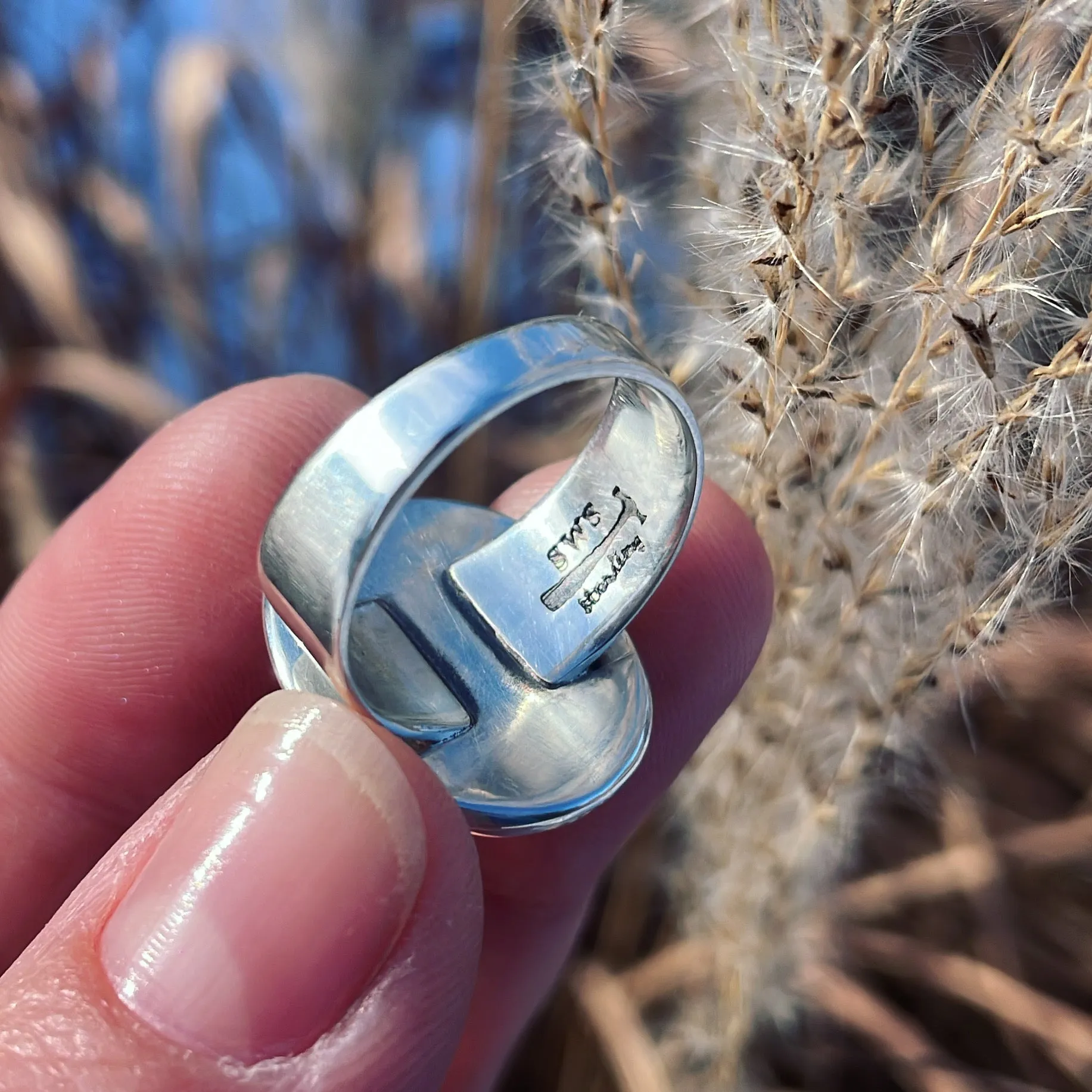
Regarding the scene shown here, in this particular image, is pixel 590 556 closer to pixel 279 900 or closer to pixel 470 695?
pixel 470 695

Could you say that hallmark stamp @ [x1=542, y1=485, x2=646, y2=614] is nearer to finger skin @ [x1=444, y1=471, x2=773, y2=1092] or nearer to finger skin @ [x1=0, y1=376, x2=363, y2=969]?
finger skin @ [x1=444, y1=471, x2=773, y2=1092]

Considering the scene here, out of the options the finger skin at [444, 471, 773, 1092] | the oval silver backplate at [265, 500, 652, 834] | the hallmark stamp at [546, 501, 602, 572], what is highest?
the hallmark stamp at [546, 501, 602, 572]

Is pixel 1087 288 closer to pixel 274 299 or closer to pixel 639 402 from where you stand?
pixel 639 402

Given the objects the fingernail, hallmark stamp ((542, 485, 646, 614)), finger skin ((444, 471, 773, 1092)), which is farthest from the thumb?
finger skin ((444, 471, 773, 1092))

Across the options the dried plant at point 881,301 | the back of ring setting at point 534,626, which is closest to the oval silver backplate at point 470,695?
the back of ring setting at point 534,626

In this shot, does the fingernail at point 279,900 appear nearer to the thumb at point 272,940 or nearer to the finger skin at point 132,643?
the thumb at point 272,940

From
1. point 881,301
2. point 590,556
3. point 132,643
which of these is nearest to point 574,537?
point 590,556
